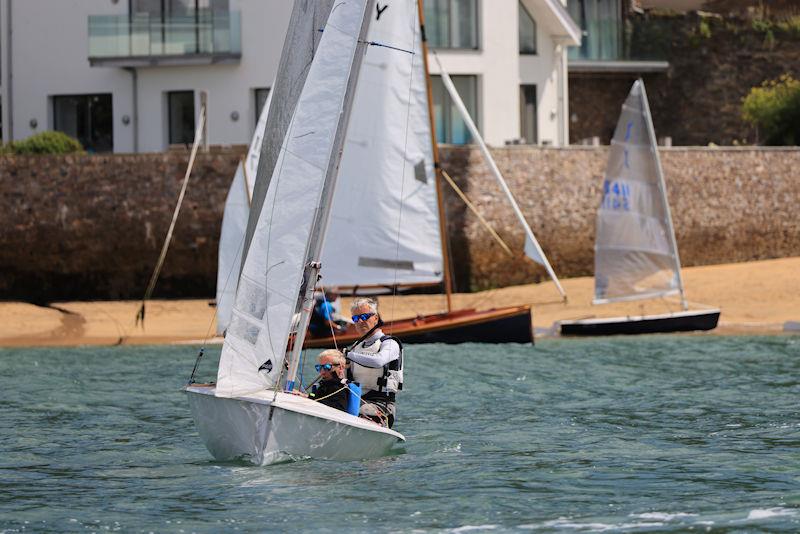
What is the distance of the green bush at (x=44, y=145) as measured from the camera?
42531 mm

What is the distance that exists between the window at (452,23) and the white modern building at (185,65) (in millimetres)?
29

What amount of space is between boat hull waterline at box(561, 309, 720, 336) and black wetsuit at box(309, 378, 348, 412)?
56.7 ft

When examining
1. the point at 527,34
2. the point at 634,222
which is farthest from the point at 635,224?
the point at 527,34

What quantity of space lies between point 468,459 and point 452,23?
1172 inches

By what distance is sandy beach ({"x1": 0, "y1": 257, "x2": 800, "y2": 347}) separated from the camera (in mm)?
36500

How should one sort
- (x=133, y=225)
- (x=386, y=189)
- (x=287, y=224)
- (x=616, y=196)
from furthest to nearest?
(x=133, y=225) → (x=616, y=196) → (x=386, y=189) → (x=287, y=224)

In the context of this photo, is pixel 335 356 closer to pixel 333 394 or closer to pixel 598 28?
pixel 333 394

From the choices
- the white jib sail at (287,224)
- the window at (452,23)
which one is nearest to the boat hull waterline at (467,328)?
the white jib sail at (287,224)

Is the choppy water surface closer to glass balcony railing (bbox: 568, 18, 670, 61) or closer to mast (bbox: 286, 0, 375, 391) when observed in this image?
mast (bbox: 286, 0, 375, 391)

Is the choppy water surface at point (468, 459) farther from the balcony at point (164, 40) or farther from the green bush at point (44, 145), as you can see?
the balcony at point (164, 40)

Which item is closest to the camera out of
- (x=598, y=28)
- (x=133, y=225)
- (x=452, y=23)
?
(x=133, y=225)

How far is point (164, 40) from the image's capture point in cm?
4638

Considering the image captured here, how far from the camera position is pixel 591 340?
34.9m

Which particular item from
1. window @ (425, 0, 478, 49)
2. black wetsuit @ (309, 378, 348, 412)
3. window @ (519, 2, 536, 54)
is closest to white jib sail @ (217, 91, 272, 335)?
black wetsuit @ (309, 378, 348, 412)
